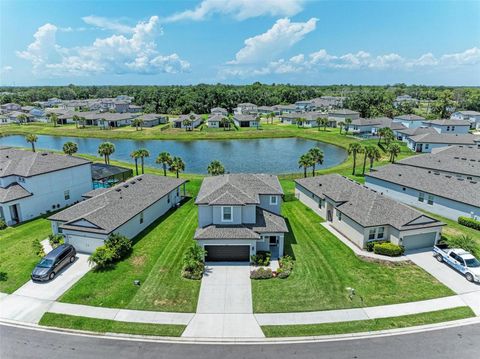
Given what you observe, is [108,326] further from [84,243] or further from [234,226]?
[234,226]

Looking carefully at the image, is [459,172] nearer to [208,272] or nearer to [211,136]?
[208,272]

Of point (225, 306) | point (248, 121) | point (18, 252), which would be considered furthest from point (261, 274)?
point (248, 121)

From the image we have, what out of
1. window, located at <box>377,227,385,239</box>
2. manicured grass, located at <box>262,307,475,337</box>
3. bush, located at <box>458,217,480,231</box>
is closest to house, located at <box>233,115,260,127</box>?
bush, located at <box>458,217,480,231</box>

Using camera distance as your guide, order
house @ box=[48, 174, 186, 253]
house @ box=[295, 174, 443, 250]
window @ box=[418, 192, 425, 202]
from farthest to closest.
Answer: window @ box=[418, 192, 425, 202], house @ box=[295, 174, 443, 250], house @ box=[48, 174, 186, 253]

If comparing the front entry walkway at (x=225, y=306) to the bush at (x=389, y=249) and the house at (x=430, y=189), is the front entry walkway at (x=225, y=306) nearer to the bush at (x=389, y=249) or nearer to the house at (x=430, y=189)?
the bush at (x=389, y=249)

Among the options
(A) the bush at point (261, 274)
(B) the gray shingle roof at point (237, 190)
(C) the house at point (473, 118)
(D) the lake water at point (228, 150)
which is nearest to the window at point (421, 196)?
(B) the gray shingle roof at point (237, 190)

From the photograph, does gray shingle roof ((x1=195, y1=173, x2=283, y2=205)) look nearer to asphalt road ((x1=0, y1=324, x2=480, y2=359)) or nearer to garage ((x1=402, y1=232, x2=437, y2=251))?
garage ((x1=402, y1=232, x2=437, y2=251))

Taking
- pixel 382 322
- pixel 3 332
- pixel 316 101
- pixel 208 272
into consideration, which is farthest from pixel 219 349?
pixel 316 101
